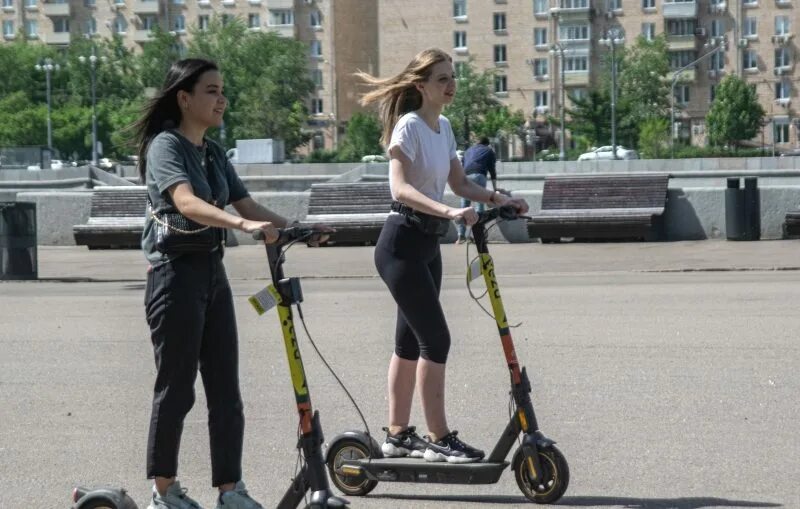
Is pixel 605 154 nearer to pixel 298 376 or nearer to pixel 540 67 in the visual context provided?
pixel 540 67

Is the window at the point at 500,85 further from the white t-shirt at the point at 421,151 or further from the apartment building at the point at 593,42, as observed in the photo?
the white t-shirt at the point at 421,151

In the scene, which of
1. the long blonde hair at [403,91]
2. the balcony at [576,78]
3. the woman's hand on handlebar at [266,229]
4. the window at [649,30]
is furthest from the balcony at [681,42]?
the woman's hand on handlebar at [266,229]

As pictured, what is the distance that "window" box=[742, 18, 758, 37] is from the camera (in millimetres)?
111125

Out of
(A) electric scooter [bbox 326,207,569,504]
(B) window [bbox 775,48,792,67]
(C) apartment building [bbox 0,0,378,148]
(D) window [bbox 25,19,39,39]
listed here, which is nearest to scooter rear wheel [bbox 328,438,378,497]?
(A) electric scooter [bbox 326,207,569,504]

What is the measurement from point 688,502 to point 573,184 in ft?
57.1

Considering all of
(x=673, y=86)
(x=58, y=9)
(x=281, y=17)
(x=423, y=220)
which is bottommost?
(x=423, y=220)

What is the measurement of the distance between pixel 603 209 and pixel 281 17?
104408 millimetres

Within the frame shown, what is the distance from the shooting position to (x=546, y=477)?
629 cm

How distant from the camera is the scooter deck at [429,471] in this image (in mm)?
6352

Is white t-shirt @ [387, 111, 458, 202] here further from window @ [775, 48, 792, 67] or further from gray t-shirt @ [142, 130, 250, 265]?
window @ [775, 48, 792, 67]

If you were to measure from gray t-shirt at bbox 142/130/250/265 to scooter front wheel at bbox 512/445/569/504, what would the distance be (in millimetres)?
1572

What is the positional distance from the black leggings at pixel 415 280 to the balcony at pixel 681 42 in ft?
352

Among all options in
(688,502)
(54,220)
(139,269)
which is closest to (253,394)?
(688,502)

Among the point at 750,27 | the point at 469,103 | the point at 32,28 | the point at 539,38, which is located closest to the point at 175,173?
the point at 469,103
